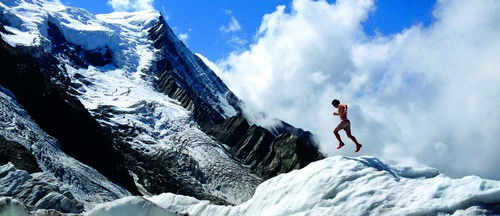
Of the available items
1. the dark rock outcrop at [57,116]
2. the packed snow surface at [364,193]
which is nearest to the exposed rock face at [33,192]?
the packed snow surface at [364,193]

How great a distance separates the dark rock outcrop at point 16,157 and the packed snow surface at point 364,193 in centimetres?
5207

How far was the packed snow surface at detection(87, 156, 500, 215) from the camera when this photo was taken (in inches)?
808

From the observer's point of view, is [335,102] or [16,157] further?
[16,157]

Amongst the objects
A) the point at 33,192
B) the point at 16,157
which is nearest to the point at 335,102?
the point at 33,192

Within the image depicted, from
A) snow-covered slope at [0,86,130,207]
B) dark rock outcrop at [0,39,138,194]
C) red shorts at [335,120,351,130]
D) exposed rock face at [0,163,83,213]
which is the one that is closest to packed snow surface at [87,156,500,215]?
red shorts at [335,120,351,130]

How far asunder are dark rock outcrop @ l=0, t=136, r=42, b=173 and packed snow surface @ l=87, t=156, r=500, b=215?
52.1 metres

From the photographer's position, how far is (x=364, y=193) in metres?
22.2

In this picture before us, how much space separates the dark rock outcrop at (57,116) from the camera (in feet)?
551

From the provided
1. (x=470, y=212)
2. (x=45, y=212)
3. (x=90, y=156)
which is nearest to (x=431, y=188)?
(x=470, y=212)

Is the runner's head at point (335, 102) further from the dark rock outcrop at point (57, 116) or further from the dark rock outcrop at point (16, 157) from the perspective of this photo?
the dark rock outcrop at point (57, 116)

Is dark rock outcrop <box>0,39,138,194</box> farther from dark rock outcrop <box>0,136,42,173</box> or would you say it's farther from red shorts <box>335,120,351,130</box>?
red shorts <box>335,120,351,130</box>

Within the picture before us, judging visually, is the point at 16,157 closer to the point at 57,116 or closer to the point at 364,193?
the point at 364,193

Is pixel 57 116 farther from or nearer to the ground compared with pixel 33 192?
farther from the ground

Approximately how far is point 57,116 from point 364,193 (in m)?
167
